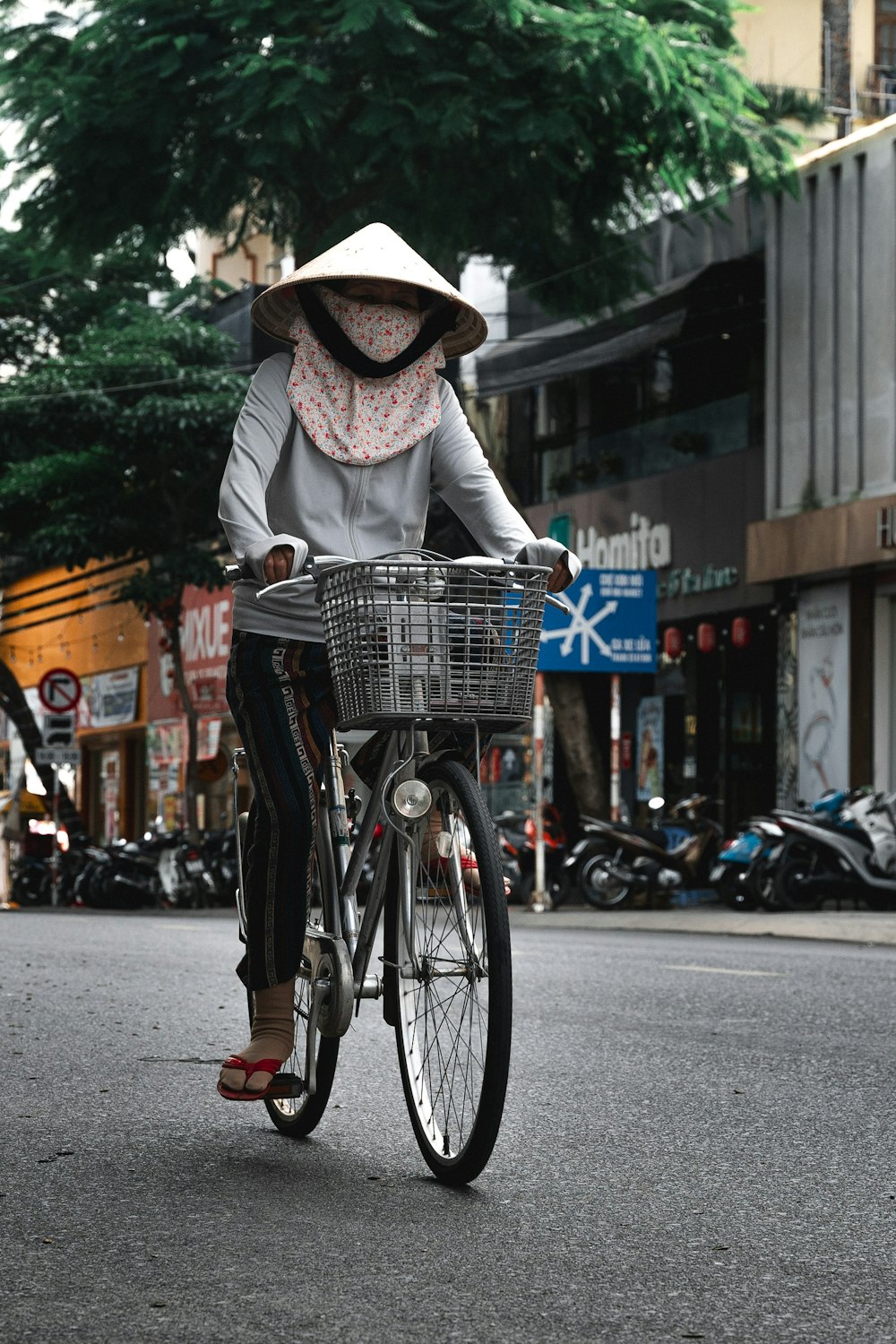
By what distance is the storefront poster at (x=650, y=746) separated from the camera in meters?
25.0

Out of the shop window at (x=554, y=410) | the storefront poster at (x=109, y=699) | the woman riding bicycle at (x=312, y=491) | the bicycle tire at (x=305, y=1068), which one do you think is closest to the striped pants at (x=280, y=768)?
the woman riding bicycle at (x=312, y=491)

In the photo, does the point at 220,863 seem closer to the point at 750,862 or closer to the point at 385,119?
the point at 750,862

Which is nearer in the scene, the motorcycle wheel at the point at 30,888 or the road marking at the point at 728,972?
the road marking at the point at 728,972

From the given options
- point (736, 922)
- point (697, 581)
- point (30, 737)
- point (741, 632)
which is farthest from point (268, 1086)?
point (30, 737)

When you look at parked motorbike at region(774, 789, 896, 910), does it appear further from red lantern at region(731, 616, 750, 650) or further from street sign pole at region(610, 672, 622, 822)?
red lantern at region(731, 616, 750, 650)

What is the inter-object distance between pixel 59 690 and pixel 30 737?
509 cm

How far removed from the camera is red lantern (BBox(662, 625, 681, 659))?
78.4ft

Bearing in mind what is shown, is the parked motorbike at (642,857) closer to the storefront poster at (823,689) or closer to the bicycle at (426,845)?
the storefront poster at (823,689)

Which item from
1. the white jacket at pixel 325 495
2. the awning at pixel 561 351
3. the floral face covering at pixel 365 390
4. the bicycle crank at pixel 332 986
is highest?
the awning at pixel 561 351

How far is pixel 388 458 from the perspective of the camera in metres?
4.63

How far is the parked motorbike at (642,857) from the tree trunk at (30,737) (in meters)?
10.7

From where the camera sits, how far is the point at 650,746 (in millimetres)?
25250

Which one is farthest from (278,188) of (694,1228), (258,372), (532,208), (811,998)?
(694,1228)

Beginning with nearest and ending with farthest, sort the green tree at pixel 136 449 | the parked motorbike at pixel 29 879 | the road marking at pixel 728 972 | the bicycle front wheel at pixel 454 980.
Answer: the bicycle front wheel at pixel 454 980 → the road marking at pixel 728 972 → the green tree at pixel 136 449 → the parked motorbike at pixel 29 879
